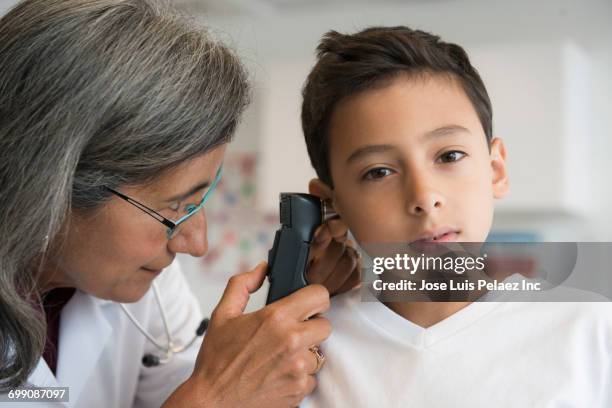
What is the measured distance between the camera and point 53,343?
1.32 meters

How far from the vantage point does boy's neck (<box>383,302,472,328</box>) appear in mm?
1090

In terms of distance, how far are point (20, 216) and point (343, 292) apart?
49cm

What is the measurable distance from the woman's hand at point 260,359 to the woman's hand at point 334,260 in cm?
11

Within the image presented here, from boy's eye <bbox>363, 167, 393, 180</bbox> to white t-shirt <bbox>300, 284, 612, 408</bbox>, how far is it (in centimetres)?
19

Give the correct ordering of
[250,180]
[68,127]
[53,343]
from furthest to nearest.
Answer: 1. [250,180]
2. [53,343]
3. [68,127]

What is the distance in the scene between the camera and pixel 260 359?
1.03m

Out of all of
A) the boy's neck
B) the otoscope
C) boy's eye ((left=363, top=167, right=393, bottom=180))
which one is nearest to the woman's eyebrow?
the otoscope

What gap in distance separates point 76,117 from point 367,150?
0.41 metres

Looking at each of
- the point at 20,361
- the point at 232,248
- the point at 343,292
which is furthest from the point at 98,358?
the point at 232,248

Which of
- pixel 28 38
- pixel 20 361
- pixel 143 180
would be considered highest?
pixel 28 38

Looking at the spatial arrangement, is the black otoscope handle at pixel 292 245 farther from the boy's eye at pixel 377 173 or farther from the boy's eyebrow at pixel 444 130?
the boy's eyebrow at pixel 444 130

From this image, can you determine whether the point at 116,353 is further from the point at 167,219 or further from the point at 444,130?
the point at 444,130

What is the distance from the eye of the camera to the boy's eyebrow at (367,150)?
42.2 inches

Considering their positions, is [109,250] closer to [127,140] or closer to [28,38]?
[127,140]
